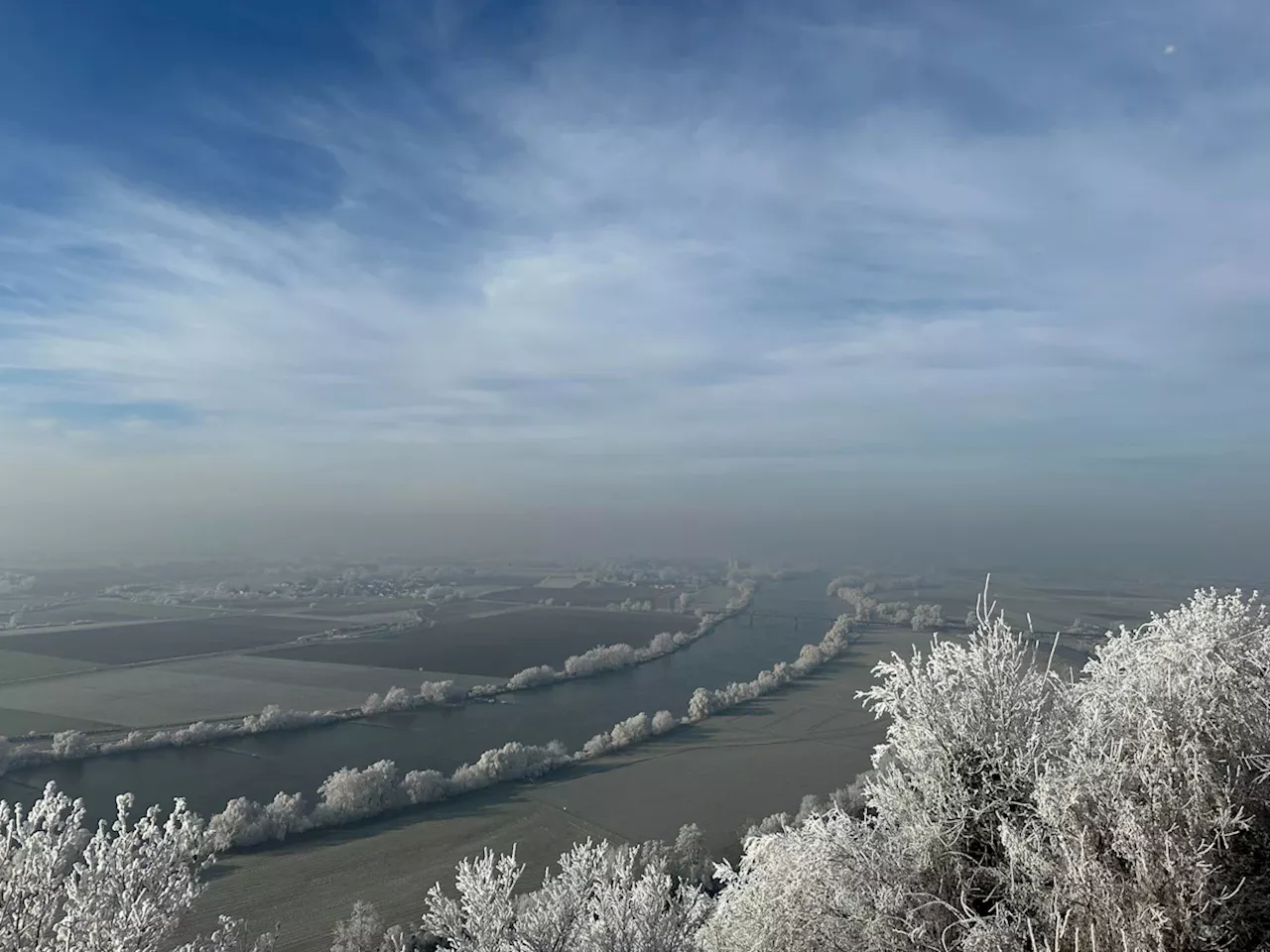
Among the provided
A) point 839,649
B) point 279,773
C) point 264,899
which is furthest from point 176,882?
point 839,649

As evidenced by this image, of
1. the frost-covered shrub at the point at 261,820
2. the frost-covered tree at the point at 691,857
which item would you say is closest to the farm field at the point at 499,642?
the frost-covered shrub at the point at 261,820

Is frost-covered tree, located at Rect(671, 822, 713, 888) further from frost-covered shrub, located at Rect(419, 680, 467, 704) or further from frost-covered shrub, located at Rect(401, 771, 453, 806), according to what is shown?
frost-covered shrub, located at Rect(419, 680, 467, 704)

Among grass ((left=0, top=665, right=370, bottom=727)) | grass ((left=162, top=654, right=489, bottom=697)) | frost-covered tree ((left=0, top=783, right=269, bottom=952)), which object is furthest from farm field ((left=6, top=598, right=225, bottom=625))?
frost-covered tree ((left=0, top=783, right=269, bottom=952))

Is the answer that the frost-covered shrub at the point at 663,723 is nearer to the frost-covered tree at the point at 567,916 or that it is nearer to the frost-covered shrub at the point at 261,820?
the frost-covered shrub at the point at 261,820

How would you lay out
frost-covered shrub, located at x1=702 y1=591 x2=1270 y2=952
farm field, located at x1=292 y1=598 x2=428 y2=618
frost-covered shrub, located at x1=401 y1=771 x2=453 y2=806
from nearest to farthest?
frost-covered shrub, located at x1=702 y1=591 x2=1270 y2=952 < frost-covered shrub, located at x1=401 y1=771 x2=453 y2=806 < farm field, located at x1=292 y1=598 x2=428 y2=618

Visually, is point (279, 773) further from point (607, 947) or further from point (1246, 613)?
point (1246, 613)
